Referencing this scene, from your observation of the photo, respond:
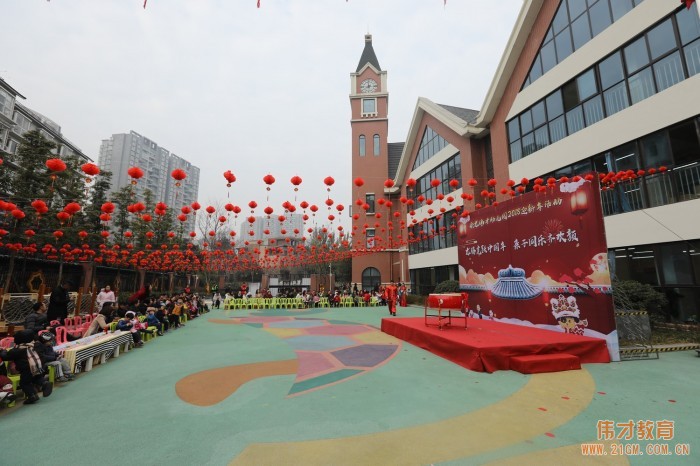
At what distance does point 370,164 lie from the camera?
3166cm

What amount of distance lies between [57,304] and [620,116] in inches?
714

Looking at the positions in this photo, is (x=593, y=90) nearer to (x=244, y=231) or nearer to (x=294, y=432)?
(x=294, y=432)

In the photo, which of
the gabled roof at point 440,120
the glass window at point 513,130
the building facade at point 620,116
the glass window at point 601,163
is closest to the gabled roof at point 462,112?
the gabled roof at point 440,120

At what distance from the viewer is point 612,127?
34.6 feet

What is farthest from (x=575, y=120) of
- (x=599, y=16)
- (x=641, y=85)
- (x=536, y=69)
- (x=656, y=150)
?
(x=536, y=69)

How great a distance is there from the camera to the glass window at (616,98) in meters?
10.3

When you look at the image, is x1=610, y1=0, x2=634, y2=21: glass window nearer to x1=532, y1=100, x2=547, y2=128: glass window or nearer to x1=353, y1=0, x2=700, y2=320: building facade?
x1=353, y1=0, x2=700, y2=320: building facade

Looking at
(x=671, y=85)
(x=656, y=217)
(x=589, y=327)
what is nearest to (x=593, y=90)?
(x=671, y=85)

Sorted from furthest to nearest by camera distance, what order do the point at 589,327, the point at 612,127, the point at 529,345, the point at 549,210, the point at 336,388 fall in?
1. the point at 612,127
2. the point at 549,210
3. the point at 589,327
4. the point at 529,345
5. the point at 336,388

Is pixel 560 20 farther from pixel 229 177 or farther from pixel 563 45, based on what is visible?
pixel 229 177

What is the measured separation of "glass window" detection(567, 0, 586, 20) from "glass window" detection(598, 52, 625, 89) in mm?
2831

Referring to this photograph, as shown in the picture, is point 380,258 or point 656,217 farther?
point 380,258

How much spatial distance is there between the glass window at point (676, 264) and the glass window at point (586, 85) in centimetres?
619

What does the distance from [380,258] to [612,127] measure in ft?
69.4
